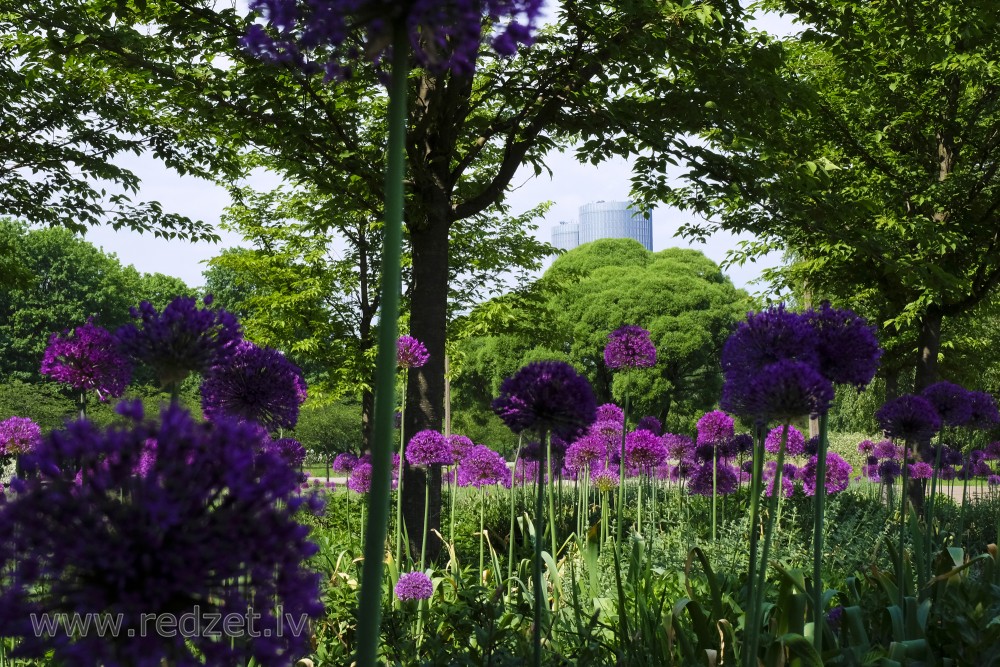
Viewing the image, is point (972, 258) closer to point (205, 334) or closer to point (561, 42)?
point (561, 42)

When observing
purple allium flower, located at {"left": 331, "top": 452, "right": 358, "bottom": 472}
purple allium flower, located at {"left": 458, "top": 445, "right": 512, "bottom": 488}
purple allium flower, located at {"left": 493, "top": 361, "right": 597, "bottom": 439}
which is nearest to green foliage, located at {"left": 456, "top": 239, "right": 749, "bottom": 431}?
purple allium flower, located at {"left": 331, "top": 452, "right": 358, "bottom": 472}

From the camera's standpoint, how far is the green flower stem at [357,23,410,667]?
4.38 ft

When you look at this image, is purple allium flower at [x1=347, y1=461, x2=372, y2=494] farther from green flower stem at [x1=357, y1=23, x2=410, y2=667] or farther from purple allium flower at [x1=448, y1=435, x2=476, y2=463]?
green flower stem at [x1=357, y1=23, x2=410, y2=667]

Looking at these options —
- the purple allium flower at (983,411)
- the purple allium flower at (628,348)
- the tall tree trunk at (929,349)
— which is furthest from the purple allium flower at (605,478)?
the tall tree trunk at (929,349)

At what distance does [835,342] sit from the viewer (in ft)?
10.8

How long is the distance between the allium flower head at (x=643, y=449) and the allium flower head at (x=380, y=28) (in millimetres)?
5703

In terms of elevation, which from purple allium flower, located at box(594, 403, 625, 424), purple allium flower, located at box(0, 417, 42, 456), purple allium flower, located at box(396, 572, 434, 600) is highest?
purple allium flower, located at box(594, 403, 625, 424)

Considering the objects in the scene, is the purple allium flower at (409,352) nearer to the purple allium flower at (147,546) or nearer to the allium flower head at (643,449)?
the allium flower head at (643,449)

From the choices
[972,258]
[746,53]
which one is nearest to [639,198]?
[746,53]

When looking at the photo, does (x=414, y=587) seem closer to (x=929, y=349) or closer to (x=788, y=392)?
(x=788, y=392)

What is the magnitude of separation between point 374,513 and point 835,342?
2.53 meters

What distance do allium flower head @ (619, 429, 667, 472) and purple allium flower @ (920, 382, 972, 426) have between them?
224 cm

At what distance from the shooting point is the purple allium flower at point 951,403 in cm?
557

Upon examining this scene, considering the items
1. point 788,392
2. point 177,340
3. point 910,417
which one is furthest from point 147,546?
point 910,417
